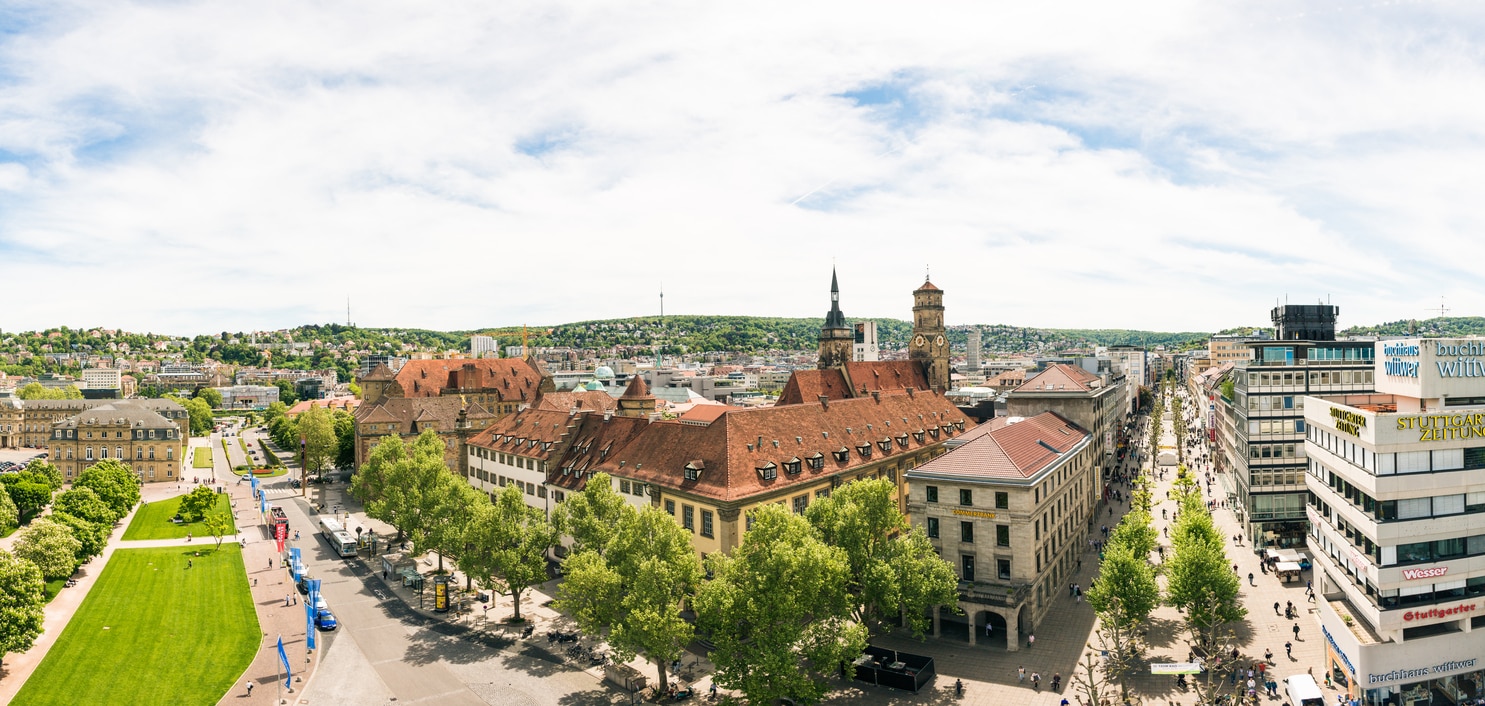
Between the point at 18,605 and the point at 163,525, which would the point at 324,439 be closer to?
the point at 163,525

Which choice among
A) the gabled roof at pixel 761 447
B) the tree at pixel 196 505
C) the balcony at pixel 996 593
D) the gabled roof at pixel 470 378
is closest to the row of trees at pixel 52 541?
the tree at pixel 196 505

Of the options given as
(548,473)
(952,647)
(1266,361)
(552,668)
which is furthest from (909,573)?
(1266,361)

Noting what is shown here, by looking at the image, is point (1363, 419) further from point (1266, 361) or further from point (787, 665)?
point (1266, 361)

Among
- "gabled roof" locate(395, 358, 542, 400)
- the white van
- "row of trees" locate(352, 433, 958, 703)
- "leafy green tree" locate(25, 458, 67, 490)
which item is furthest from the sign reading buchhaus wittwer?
"leafy green tree" locate(25, 458, 67, 490)

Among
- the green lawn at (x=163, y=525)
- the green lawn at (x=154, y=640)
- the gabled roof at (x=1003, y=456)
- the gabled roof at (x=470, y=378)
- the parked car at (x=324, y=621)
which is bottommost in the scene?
the green lawn at (x=163, y=525)

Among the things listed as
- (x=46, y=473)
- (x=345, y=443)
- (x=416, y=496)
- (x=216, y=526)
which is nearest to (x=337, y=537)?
(x=216, y=526)

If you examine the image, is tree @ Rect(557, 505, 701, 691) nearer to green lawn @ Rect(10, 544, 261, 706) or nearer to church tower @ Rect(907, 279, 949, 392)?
green lawn @ Rect(10, 544, 261, 706)

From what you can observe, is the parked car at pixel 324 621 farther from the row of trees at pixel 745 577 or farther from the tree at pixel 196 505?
the tree at pixel 196 505
